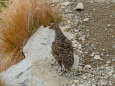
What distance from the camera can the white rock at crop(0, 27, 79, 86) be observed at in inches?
197

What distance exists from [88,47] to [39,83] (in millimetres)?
953

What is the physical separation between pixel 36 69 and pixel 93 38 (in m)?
1.01

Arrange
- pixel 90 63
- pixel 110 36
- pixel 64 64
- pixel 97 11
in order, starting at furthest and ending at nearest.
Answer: pixel 97 11 < pixel 110 36 < pixel 90 63 < pixel 64 64

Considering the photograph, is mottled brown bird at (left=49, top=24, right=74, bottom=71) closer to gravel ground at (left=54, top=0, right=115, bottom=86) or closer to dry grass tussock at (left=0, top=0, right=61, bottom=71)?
gravel ground at (left=54, top=0, right=115, bottom=86)

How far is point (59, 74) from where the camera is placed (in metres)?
5.04

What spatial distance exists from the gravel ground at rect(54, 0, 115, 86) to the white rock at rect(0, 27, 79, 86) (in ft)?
0.53

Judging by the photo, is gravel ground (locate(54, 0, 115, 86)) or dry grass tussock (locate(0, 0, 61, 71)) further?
dry grass tussock (locate(0, 0, 61, 71))

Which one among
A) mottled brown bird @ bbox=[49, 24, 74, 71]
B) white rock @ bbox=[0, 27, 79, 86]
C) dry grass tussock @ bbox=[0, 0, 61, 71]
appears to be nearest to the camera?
mottled brown bird @ bbox=[49, 24, 74, 71]

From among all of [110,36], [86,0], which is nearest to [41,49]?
[110,36]

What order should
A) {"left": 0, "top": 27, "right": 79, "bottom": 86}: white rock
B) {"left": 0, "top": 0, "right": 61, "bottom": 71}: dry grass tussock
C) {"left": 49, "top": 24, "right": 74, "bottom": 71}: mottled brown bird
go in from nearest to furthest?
{"left": 49, "top": 24, "right": 74, "bottom": 71}: mottled brown bird
{"left": 0, "top": 27, "right": 79, "bottom": 86}: white rock
{"left": 0, "top": 0, "right": 61, "bottom": 71}: dry grass tussock

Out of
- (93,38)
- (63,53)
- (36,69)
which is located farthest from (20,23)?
(63,53)

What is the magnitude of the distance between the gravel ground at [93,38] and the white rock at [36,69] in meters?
0.16

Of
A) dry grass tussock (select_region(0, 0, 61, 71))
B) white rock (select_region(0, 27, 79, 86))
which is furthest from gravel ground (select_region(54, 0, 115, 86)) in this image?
dry grass tussock (select_region(0, 0, 61, 71))

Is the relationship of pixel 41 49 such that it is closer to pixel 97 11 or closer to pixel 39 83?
pixel 39 83
